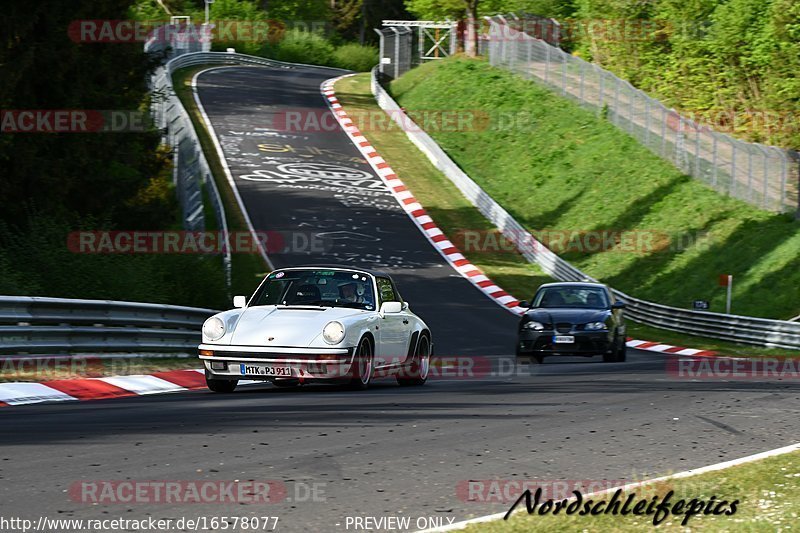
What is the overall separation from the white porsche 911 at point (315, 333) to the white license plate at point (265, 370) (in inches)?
0.4

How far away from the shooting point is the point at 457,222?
132ft

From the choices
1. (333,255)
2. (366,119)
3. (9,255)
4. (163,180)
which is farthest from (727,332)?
(366,119)

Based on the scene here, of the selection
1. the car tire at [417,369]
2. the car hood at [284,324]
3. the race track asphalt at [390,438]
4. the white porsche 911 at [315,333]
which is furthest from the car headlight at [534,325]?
the car hood at [284,324]

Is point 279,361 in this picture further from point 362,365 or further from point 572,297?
point 572,297

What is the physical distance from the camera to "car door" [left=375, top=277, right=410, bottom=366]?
13492 mm

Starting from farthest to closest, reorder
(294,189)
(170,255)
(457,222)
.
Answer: (294,189) → (457,222) → (170,255)

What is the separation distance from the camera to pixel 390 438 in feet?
30.0

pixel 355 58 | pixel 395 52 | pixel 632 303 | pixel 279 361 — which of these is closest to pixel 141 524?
pixel 279 361

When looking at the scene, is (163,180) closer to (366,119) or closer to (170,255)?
(170,255)

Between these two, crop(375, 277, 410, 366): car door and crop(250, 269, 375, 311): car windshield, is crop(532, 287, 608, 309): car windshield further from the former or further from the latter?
crop(250, 269, 375, 311): car windshield

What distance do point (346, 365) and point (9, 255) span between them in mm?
7812

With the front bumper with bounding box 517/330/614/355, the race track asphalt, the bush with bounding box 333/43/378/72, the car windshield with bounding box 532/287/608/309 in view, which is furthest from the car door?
the bush with bounding box 333/43/378/72

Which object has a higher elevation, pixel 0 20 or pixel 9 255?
pixel 0 20

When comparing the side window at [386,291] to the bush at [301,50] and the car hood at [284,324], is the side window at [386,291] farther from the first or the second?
the bush at [301,50]
